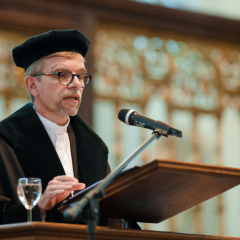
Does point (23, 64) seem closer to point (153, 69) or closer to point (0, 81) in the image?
point (0, 81)

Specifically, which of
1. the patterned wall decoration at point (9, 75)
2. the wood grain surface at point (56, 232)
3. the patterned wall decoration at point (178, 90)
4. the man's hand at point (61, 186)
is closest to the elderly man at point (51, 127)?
the man's hand at point (61, 186)

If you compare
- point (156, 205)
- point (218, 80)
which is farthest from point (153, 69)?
point (156, 205)

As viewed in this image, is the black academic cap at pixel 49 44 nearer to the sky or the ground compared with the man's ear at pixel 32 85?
nearer to the sky

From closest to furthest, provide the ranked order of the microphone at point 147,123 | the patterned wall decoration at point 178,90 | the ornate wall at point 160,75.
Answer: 1. the microphone at point 147,123
2. the ornate wall at point 160,75
3. the patterned wall decoration at point 178,90

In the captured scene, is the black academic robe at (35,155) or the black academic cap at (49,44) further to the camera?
the black academic cap at (49,44)

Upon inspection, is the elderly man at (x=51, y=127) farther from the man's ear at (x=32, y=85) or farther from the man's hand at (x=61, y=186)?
the man's hand at (x=61, y=186)

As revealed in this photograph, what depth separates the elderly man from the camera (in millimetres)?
2533

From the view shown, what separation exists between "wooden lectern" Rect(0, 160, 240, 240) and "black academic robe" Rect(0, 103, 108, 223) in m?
0.58

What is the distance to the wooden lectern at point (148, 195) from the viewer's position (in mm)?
1622

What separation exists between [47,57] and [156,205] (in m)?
1.16

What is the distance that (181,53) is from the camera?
18.5 ft

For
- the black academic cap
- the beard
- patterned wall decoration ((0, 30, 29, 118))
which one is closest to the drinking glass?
the beard

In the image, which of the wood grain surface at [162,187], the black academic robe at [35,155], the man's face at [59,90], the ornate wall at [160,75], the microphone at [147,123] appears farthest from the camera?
the ornate wall at [160,75]

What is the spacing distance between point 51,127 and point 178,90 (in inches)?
119
